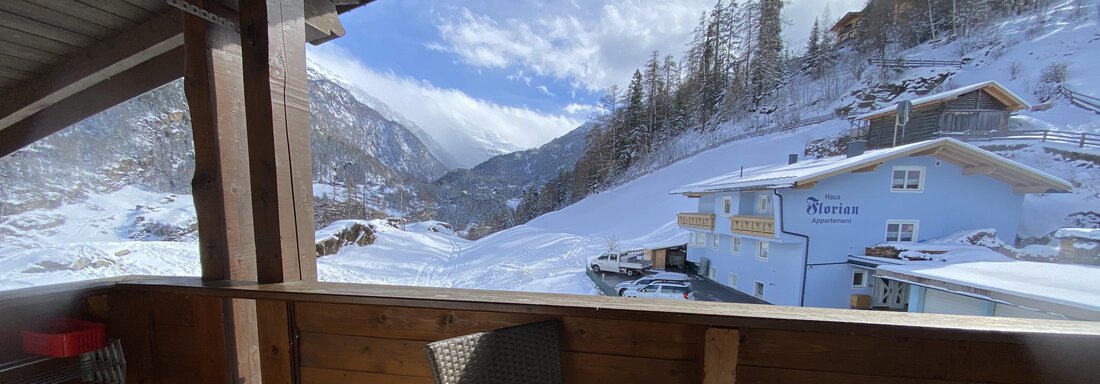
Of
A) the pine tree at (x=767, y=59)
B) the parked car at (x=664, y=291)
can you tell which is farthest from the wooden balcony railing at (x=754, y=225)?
the pine tree at (x=767, y=59)

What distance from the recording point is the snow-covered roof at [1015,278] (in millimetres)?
3793

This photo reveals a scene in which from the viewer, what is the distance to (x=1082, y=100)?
11656 mm

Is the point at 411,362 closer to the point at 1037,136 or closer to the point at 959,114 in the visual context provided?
the point at 959,114

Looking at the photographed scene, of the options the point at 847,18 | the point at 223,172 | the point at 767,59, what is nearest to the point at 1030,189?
the point at 223,172

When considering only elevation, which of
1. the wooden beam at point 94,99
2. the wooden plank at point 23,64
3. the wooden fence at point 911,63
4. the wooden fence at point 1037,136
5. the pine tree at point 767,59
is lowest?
the wooden beam at point 94,99

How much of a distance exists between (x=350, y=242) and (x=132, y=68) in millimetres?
10849

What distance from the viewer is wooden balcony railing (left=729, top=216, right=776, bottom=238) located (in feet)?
24.7

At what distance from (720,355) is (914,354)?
36cm

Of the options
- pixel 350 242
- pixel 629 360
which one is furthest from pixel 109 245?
pixel 629 360

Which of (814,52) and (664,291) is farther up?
(814,52)

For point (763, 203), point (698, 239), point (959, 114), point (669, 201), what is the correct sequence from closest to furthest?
point (763, 203) < point (959, 114) < point (698, 239) < point (669, 201)

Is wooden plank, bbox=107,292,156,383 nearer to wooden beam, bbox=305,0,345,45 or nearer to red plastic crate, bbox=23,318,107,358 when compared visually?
red plastic crate, bbox=23,318,107,358

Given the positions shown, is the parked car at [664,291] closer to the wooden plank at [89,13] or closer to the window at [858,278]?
the window at [858,278]

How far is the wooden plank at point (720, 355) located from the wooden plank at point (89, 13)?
6.40 feet
